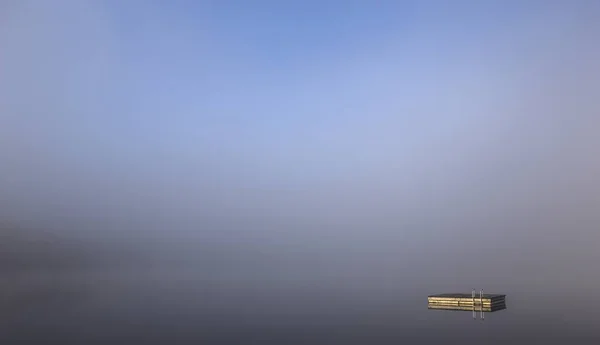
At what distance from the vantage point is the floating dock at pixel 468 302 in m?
71.6

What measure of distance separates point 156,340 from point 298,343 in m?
23.7

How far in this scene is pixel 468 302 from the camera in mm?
74625

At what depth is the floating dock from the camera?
7159 centimetres

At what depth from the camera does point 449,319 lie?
107 m

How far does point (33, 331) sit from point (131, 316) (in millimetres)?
31988

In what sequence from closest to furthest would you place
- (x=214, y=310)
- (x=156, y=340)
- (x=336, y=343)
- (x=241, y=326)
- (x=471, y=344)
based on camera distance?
(x=471, y=344), (x=336, y=343), (x=156, y=340), (x=241, y=326), (x=214, y=310)

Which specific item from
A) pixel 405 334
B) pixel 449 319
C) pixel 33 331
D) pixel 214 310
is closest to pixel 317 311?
pixel 214 310

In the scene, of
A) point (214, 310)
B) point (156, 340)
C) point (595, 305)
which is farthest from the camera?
point (214, 310)

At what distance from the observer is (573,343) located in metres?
74.2

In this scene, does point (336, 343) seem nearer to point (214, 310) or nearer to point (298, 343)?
point (298, 343)

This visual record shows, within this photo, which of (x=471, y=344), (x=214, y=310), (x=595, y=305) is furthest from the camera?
(x=214, y=310)

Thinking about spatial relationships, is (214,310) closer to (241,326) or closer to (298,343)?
(241,326)

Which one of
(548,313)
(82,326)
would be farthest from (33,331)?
(548,313)

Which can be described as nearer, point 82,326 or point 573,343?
point 573,343
